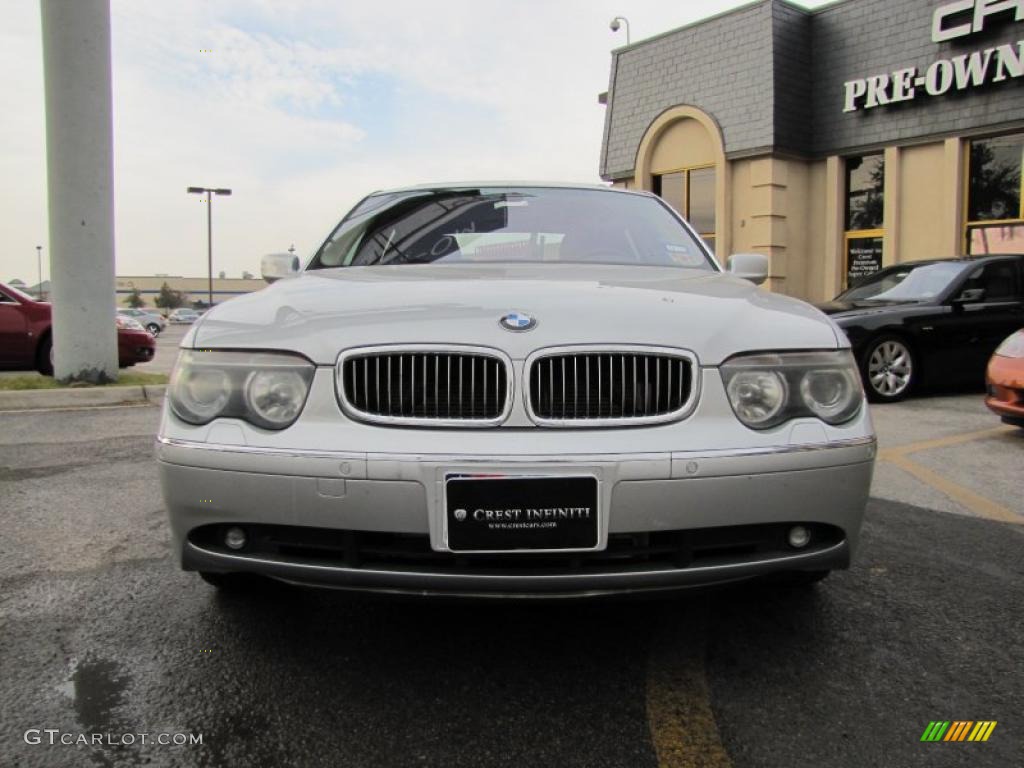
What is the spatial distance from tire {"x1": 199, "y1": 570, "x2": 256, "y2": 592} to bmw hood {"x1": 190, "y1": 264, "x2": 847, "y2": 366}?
0.73 m

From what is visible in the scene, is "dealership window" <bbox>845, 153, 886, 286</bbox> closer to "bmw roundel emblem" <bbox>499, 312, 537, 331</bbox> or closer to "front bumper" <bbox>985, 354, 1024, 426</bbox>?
"front bumper" <bbox>985, 354, 1024, 426</bbox>

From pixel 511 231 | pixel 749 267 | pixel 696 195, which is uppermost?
pixel 696 195

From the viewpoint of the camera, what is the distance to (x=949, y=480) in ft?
15.0

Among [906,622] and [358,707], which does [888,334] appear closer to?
[906,622]

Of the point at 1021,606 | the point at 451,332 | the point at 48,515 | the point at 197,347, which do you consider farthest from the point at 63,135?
the point at 1021,606

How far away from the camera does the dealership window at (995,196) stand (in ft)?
39.9

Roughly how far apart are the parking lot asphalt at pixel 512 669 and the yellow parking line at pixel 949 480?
533 mm

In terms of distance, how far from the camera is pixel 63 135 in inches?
287

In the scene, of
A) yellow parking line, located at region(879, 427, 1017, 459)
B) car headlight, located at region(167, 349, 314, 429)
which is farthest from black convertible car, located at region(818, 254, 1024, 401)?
car headlight, located at region(167, 349, 314, 429)

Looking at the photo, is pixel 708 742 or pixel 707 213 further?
pixel 707 213

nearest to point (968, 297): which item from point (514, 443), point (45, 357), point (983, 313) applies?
point (983, 313)

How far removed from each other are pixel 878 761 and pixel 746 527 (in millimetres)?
579

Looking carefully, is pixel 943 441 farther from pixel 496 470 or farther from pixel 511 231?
pixel 496 470

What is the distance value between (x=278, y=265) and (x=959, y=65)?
478 inches
